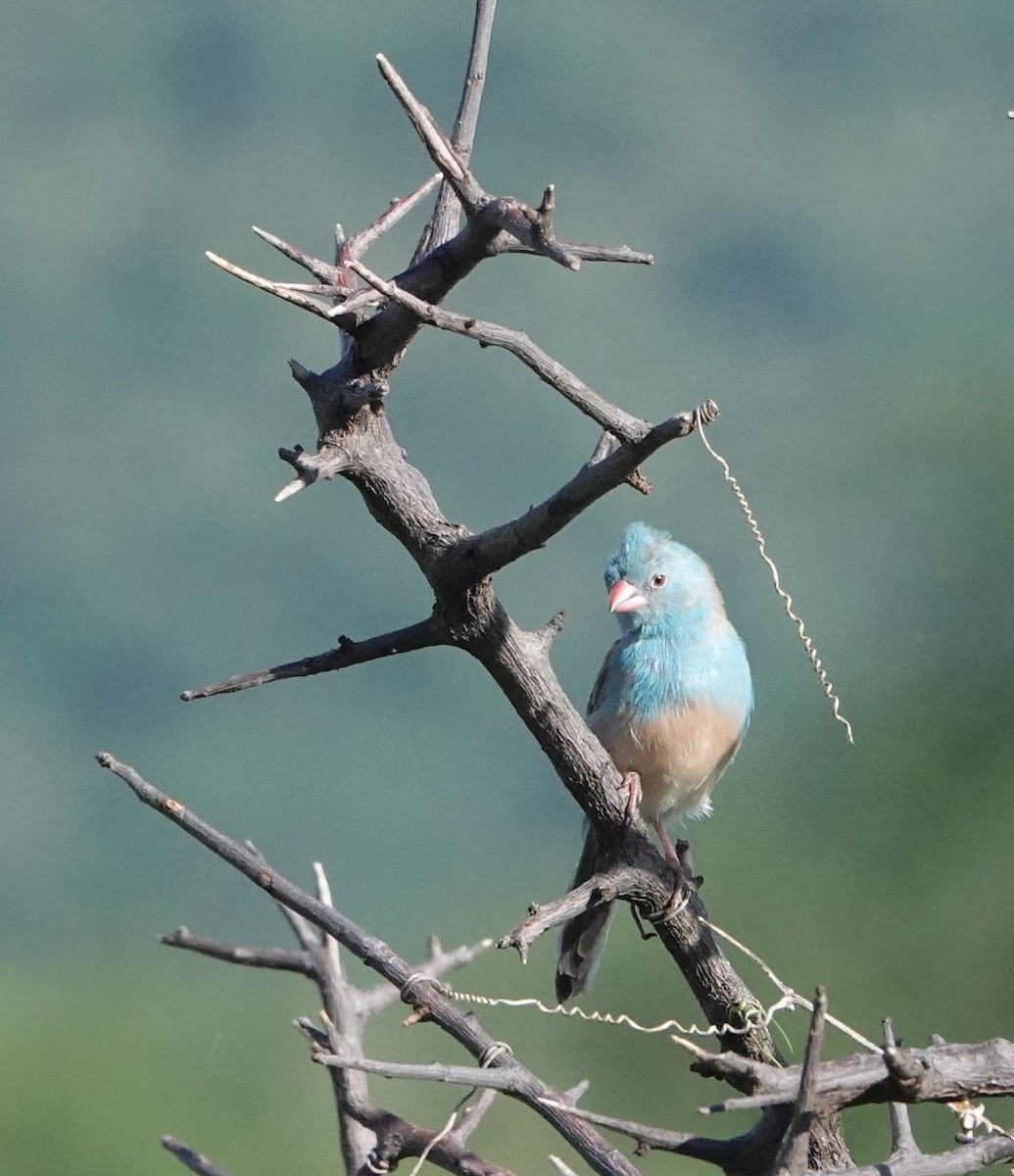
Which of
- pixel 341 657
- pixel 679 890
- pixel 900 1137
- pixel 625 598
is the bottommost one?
pixel 900 1137

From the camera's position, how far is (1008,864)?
8.70 m

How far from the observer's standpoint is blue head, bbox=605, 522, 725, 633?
12.1 ft

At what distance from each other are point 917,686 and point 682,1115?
2.83 meters

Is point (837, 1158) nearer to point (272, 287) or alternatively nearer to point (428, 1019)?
point (428, 1019)

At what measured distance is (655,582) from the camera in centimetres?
371

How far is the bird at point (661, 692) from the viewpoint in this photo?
355 centimetres

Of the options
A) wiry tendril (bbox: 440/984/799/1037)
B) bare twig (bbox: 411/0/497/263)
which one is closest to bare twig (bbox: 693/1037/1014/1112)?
wiry tendril (bbox: 440/984/799/1037)

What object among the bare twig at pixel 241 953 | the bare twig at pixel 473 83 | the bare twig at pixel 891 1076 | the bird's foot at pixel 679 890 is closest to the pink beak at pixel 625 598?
the bird's foot at pixel 679 890

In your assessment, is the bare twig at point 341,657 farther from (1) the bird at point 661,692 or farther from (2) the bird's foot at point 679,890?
(1) the bird at point 661,692

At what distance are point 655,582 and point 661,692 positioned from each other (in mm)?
255

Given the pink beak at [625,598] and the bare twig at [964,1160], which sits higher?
the pink beak at [625,598]

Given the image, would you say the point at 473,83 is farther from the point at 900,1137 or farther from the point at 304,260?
the point at 900,1137

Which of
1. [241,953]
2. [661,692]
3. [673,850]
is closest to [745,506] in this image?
[673,850]

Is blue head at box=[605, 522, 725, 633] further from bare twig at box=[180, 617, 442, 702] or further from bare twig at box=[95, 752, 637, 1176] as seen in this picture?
bare twig at box=[95, 752, 637, 1176]
